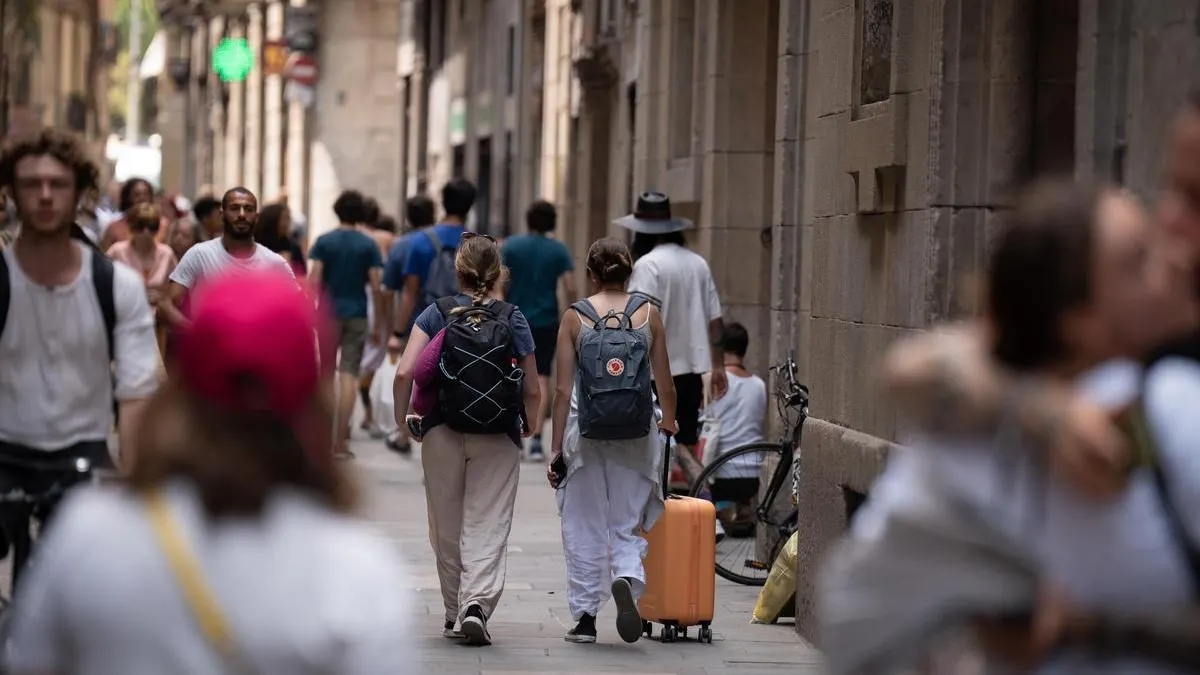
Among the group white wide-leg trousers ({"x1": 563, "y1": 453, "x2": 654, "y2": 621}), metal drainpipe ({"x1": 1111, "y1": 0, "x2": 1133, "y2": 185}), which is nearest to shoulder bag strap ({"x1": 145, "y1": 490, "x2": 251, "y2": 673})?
metal drainpipe ({"x1": 1111, "y1": 0, "x2": 1133, "y2": 185})

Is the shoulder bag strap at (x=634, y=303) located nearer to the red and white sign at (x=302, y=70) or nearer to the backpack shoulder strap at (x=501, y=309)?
the backpack shoulder strap at (x=501, y=309)

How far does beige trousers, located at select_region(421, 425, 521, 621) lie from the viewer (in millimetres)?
9336

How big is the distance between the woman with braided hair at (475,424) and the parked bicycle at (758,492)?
2.35 metres

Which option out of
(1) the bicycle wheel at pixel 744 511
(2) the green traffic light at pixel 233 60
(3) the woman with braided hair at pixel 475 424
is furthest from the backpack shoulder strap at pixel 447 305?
(2) the green traffic light at pixel 233 60

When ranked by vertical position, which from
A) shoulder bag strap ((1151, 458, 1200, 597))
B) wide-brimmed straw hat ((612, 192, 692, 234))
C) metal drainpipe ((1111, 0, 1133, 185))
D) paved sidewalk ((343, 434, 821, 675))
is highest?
metal drainpipe ((1111, 0, 1133, 185))

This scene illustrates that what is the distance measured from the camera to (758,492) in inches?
493

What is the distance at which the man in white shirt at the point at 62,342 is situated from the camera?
611 cm

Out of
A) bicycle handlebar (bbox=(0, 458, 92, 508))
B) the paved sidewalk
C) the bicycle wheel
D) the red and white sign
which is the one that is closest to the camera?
bicycle handlebar (bbox=(0, 458, 92, 508))

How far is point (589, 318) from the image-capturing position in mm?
9500

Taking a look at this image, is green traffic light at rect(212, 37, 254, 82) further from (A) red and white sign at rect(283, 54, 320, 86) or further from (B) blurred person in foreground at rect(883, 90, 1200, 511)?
(B) blurred person in foreground at rect(883, 90, 1200, 511)

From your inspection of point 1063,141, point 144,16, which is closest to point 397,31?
point 1063,141

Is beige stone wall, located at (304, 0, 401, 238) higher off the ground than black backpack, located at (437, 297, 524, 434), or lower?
higher

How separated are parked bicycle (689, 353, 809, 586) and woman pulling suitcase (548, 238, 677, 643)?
1.97 m

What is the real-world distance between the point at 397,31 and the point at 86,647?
37.3 m
